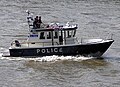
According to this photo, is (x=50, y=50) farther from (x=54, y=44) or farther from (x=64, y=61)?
(x=64, y=61)

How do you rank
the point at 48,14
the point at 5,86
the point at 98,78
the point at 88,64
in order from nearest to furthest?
1. the point at 5,86
2. the point at 98,78
3. the point at 88,64
4. the point at 48,14

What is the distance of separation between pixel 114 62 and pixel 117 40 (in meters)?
7.59

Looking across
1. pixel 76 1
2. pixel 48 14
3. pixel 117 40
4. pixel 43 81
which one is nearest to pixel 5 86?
pixel 43 81

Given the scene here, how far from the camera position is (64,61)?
33.4m

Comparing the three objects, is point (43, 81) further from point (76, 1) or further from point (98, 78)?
point (76, 1)

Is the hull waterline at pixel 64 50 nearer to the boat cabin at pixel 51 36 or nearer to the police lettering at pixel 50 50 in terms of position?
the police lettering at pixel 50 50

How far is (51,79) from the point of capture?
29.4 meters

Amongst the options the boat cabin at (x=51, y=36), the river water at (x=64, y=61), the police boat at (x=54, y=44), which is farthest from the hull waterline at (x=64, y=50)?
the boat cabin at (x=51, y=36)

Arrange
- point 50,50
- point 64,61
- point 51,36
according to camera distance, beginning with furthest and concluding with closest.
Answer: point 51,36
point 50,50
point 64,61

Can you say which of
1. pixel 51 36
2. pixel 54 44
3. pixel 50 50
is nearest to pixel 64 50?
pixel 54 44

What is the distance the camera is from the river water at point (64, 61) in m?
29.1

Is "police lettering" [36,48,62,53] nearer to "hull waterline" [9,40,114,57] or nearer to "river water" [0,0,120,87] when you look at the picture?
"hull waterline" [9,40,114,57]

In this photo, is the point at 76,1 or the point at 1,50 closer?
the point at 1,50

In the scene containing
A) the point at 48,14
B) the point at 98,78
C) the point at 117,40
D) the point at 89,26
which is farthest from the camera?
the point at 48,14
